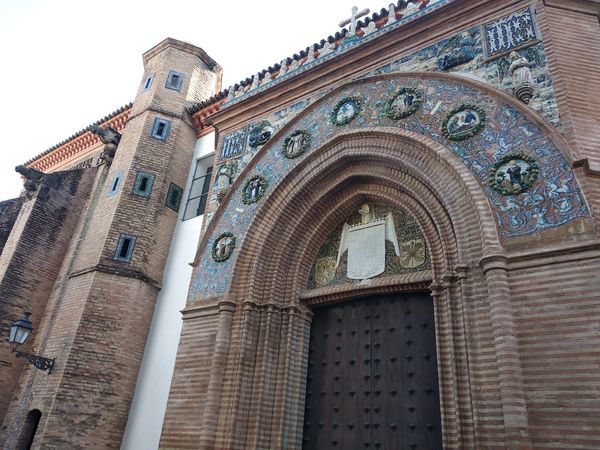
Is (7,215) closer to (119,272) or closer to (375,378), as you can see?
(119,272)

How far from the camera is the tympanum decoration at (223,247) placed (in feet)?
26.8

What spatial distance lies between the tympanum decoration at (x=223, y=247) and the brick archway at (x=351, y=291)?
347 mm

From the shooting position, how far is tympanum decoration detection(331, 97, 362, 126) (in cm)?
791

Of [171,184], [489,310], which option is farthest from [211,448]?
[171,184]

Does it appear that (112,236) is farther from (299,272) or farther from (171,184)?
(299,272)

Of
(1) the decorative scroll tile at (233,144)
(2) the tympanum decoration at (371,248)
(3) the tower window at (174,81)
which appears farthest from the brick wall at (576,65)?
(3) the tower window at (174,81)

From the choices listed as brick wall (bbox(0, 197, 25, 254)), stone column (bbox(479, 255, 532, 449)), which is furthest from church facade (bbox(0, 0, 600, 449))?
brick wall (bbox(0, 197, 25, 254))

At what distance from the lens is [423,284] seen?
6539 millimetres

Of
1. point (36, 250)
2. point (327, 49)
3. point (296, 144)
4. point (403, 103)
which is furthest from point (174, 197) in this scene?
point (403, 103)

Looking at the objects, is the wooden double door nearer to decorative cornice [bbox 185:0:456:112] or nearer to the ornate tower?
the ornate tower

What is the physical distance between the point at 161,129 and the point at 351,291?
6833mm

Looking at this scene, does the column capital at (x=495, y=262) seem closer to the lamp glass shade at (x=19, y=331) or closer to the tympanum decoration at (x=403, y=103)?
the tympanum decoration at (x=403, y=103)

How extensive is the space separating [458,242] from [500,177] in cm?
92

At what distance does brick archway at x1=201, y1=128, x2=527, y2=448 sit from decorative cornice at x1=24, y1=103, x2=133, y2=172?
7145 millimetres
